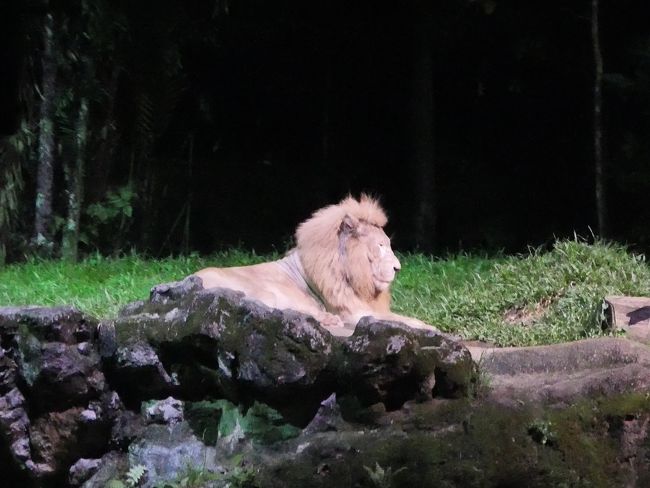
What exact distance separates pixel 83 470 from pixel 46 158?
615cm

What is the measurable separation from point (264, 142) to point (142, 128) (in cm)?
231

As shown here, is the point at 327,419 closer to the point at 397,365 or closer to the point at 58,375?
the point at 397,365

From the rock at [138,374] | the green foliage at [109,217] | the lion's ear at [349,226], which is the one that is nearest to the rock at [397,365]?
the rock at [138,374]

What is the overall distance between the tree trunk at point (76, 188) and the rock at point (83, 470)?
569 centimetres

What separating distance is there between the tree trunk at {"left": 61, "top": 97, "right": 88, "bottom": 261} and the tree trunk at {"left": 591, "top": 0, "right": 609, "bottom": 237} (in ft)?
17.8

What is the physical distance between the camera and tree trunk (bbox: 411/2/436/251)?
413 inches

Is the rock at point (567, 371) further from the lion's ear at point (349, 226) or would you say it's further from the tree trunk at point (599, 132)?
the tree trunk at point (599, 132)

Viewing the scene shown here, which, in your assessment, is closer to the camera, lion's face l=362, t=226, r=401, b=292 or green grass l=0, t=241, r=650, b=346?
lion's face l=362, t=226, r=401, b=292

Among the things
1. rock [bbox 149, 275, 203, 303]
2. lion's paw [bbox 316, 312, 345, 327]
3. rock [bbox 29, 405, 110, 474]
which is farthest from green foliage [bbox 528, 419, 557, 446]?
Answer: rock [bbox 29, 405, 110, 474]

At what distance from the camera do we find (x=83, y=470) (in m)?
3.92

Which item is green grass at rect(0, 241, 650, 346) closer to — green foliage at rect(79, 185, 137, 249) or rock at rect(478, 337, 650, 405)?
rock at rect(478, 337, 650, 405)

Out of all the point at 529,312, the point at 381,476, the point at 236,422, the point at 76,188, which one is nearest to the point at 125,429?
the point at 236,422

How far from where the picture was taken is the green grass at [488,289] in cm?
567

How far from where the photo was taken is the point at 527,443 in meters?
3.51
